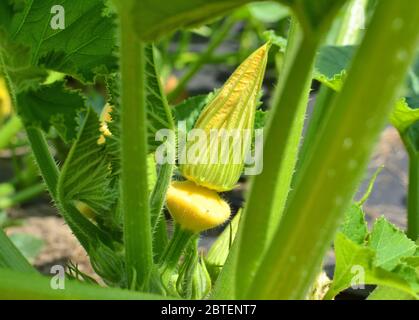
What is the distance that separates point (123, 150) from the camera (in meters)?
0.73

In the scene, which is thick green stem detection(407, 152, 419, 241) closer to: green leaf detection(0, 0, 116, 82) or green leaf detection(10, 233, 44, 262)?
green leaf detection(0, 0, 116, 82)

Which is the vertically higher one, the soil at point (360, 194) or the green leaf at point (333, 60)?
the green leaf at point (333, 60)

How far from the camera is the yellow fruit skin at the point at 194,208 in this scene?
93cm

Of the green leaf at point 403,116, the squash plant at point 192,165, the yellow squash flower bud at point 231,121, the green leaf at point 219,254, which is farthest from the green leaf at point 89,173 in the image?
the green leaf at point 403,116

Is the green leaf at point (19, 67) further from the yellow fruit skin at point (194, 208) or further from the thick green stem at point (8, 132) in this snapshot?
the thick green stem at point (8, 132)

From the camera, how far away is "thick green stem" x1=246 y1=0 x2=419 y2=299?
20.6 inches

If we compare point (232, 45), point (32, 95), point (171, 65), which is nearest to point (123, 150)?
point (32, 95)

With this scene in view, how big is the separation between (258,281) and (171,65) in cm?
255

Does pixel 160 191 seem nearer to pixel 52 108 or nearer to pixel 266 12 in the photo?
pixel 52 108

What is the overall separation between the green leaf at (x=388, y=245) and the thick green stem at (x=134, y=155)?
0.88ft

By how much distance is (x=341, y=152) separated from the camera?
1.81 feet

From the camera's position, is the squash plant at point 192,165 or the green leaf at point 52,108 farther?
the green leaf at point 52,108

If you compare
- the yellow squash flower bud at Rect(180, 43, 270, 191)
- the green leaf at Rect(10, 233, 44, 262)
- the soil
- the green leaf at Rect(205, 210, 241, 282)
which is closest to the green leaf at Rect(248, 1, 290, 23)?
the soil
